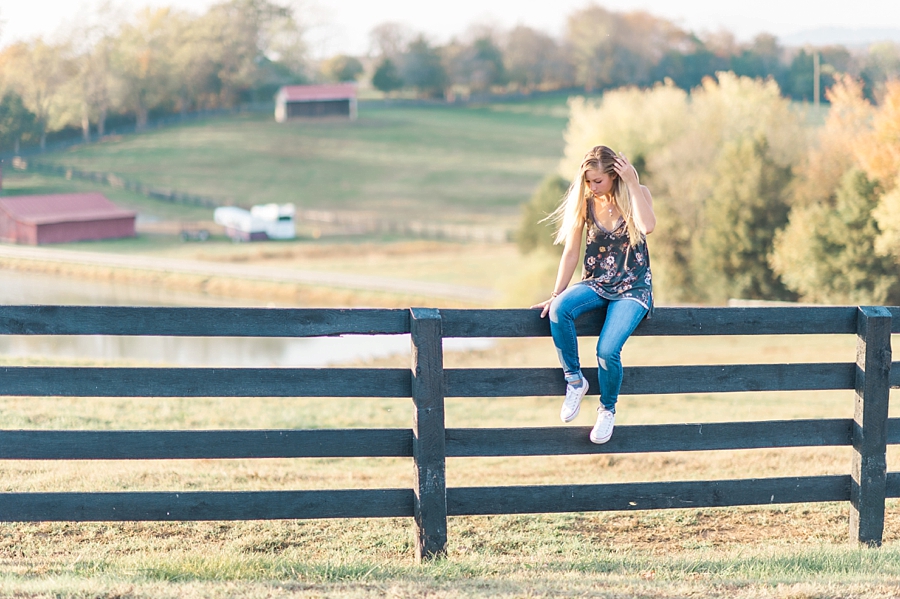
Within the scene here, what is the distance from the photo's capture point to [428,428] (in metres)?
5.32

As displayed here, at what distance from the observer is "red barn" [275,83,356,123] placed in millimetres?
107438

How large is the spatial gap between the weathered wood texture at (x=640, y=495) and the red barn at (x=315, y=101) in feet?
347

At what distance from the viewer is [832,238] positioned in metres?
42.8

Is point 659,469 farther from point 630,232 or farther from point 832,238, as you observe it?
point 832,238

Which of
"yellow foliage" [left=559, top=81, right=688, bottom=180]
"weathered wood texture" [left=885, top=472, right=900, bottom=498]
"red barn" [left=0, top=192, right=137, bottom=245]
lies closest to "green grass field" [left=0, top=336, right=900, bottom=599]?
"weathered wood texture" [left=885, top=472, right=900, bottom=498]

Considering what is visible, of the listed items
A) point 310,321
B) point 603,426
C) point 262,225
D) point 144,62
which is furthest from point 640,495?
point 144,62

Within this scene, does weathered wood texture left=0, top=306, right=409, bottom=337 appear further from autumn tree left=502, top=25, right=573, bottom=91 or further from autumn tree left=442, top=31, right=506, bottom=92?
autumn tree left=442, top=31, right=506, bottom=92

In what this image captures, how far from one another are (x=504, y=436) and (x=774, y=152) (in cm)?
4819

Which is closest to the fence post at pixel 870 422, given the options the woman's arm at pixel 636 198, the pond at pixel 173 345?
the woman's arm at pixel 636 198

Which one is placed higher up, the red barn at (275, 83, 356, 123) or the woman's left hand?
the red barn at (275, 83, 356, 123)

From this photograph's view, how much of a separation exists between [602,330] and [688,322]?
1.92 feet

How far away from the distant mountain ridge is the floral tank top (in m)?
51.9

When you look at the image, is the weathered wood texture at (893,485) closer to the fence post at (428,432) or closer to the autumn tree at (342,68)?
the fence post at (428,432)

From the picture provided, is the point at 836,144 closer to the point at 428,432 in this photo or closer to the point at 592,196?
the point at 592,196
